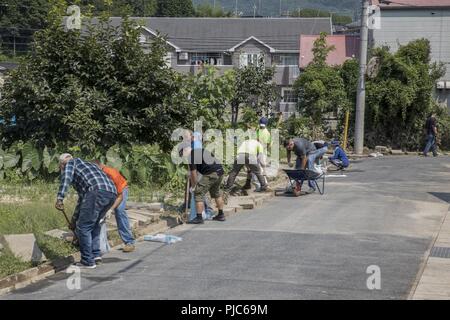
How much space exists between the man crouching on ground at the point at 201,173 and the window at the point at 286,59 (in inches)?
2183

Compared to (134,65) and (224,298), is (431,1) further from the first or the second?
(224,298)

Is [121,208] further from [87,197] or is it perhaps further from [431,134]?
[431,134]

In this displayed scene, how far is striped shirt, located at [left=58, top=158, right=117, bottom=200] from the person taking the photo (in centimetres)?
1094

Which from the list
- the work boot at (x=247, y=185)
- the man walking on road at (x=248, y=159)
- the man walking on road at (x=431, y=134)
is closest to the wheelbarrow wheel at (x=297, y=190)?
the man walking on road at (x=248, y=159)

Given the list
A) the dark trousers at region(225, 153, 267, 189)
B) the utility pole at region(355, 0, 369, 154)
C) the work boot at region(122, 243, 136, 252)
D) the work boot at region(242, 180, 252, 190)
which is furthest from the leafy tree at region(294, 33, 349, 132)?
the work boot at region(122, 243, 136, 252)

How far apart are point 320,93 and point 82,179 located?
25.4 meters

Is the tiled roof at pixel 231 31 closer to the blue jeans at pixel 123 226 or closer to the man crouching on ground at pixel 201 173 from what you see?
the man crouching on ground at pixel 201 173

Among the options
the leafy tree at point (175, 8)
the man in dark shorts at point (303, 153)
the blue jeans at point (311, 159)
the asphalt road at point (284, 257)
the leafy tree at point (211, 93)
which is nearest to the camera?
the asphalt road at point (284, 257)

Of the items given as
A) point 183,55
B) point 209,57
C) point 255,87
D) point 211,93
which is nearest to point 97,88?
point 211,93

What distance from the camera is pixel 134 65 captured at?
65.0 ft

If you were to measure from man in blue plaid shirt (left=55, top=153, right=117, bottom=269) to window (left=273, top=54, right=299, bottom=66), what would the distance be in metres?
59.2

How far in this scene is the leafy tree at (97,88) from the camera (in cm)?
1934
